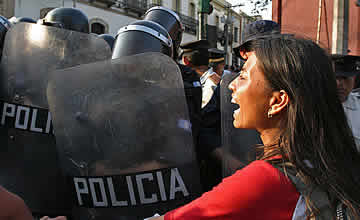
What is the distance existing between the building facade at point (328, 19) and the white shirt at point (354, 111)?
13.5 ft

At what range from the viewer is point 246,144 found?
180 cm

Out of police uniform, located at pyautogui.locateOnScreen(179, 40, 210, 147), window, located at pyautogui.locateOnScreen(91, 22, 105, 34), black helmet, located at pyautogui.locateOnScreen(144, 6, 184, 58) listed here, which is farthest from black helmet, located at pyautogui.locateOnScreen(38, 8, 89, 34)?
window, located at pyautogui.locateOnScreen(91, 22, 105, 34)

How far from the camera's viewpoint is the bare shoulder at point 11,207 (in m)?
1.02

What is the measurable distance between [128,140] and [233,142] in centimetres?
56

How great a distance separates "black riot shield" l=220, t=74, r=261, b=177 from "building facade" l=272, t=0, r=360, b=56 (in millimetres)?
5054

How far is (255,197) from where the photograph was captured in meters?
0.88

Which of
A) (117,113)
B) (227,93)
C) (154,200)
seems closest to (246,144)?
(227,93)

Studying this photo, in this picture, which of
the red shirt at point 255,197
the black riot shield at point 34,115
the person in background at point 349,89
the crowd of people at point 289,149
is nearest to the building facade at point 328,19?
the person in background at point 349,89

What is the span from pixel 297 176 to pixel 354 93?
2000mm

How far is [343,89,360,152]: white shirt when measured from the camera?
239 centimetres

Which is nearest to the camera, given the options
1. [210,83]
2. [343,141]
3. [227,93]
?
[343,141]

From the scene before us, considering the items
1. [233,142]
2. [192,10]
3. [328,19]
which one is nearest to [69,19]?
[233,142]

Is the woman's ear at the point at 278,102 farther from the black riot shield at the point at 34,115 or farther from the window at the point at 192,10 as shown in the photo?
the window at the point at 192,10

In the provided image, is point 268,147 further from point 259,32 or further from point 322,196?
point 259,32
